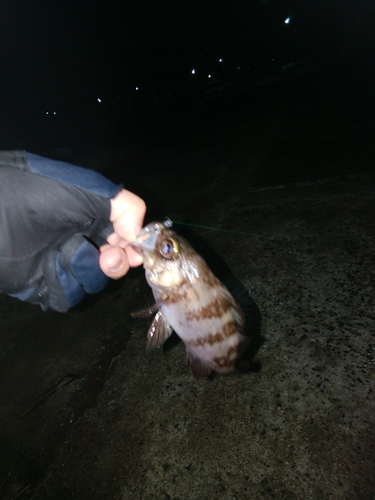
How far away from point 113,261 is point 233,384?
153 centimetres

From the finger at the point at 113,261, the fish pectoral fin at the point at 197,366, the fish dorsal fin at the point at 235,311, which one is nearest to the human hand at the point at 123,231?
the finger at the point at 113,261

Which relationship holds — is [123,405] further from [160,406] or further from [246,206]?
[246,206]

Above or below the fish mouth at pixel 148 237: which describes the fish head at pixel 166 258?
below

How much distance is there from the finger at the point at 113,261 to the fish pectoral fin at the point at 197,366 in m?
0.77

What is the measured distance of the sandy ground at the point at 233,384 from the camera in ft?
6.86

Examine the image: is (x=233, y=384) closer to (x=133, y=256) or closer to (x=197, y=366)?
(x=197, y=366)

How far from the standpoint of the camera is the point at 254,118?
40.3 feet

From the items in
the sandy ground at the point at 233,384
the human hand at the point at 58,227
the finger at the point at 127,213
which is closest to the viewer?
the human hand at the point at 58,227

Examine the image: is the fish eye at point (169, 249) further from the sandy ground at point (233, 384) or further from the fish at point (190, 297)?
the sandy ground at point (233, 384)

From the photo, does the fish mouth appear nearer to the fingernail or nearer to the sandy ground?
the fingernail

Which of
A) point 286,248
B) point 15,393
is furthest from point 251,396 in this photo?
point 15,393

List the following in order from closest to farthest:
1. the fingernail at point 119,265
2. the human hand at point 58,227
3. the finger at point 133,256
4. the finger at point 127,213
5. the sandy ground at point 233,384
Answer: the human hand at point 58,227 < the finger at point 127,213 < the fingernail at point 119,265 < the finger at point 133,256 < the sandy ground at point 233,384

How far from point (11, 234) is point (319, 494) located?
2.33 meters

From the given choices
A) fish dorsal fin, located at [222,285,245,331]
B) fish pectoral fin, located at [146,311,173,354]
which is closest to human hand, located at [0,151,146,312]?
fish pectoral fin, located at [146,311,173,354]
